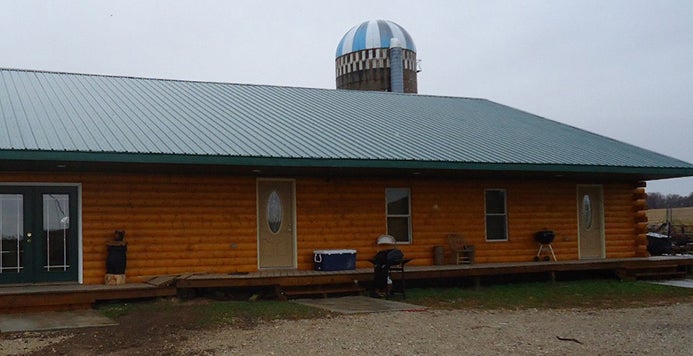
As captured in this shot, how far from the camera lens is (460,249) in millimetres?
16719

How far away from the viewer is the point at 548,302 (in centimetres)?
1414

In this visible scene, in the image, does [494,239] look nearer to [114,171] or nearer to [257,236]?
[257,236]

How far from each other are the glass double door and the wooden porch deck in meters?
0.37

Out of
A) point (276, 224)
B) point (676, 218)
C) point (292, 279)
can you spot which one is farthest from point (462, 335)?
point (676, 218)

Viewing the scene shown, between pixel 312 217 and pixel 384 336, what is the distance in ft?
19.9

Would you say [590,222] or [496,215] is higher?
[496,215]

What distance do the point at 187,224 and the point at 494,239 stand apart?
274 inches

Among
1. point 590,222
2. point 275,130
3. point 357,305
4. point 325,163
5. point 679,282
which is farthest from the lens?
point 590,222

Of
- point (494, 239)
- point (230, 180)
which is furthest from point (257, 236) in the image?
point (494, 239)

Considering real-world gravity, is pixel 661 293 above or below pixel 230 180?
below

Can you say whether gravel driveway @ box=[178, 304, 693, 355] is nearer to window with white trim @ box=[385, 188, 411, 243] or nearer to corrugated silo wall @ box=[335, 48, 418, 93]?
window with white trim @ box=[385, 188, 411, 243]

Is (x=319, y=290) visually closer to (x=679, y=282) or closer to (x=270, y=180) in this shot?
(x=270, y=180)

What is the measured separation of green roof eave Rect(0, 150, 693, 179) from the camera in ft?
40.3

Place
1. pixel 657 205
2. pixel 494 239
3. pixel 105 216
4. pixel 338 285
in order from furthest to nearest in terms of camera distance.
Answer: pixel 657 205 < pixel 494 239 < pixel 338 285 < pixel 105 216
